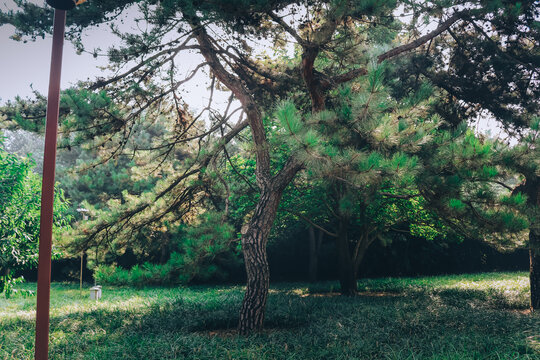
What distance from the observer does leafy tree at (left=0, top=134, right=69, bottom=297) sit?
18.7 ft

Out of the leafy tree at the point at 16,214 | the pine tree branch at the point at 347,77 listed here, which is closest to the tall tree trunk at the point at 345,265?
the pine tree branch at the point at 347,77

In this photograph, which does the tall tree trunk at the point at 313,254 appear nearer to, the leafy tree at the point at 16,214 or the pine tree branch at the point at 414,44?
the pine tree branch at the point at 414,44

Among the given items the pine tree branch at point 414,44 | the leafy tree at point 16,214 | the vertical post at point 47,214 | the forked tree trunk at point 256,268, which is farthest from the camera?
the leafy tree at point 16,214

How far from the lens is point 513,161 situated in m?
4.75

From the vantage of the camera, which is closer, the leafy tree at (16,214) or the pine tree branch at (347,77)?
the pine tree branch at (347,77)

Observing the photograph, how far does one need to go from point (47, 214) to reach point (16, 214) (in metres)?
3.67

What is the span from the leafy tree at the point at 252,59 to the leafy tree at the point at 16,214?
3.15ft

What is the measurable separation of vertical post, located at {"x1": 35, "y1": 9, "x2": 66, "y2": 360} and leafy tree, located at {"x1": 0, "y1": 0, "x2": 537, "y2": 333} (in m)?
1.14

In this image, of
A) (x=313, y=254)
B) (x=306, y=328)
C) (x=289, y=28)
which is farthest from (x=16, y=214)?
(x=313, y=254)

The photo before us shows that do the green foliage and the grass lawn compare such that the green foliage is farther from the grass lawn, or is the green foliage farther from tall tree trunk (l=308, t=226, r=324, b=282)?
tall tree trunk (l=308, t=226, r=324, b=282)

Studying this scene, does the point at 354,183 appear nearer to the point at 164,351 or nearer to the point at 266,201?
the point at 266,201

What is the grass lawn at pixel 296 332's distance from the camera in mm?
4219

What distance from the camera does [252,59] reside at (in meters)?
6.80

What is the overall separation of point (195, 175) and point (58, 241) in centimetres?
254
